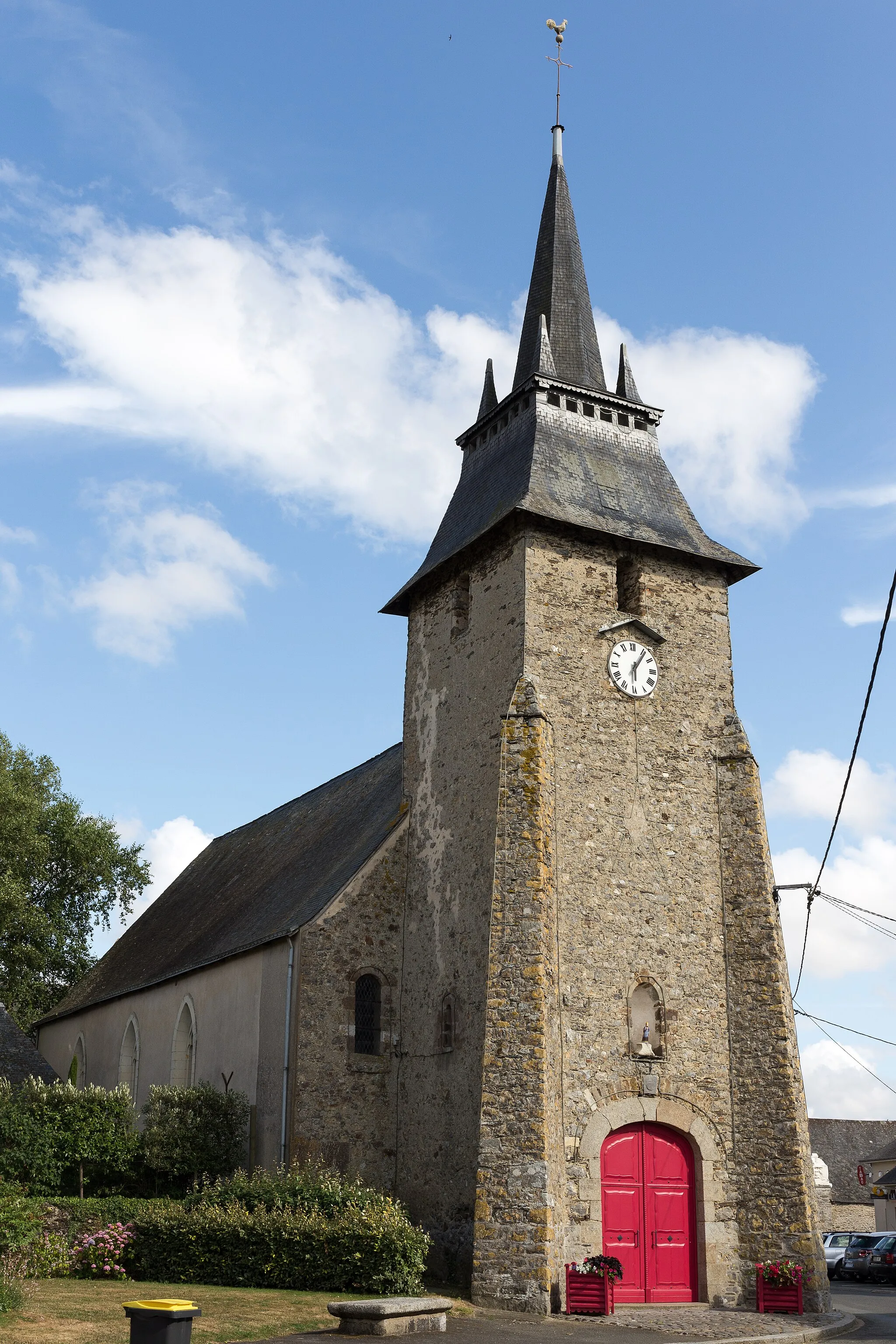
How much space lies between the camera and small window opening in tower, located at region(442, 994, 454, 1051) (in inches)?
736

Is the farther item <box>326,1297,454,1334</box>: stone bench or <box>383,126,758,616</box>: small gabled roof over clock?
<box>383,126,758,616</box>: small gabled roof over clock

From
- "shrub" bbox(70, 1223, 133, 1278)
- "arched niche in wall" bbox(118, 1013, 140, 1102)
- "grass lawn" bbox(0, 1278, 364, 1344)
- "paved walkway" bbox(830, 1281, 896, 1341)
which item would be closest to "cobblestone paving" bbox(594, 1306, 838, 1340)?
"paved walkway" bbox(830, 1281, 896, 1341)

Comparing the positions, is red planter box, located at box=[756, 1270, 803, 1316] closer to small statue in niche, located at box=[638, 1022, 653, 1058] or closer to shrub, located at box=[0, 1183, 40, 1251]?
small statue in niche, located at box=[638, 1022, 653, 1058]

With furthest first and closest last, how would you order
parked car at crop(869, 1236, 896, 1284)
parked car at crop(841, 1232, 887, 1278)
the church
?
parked car at crop(841, 1232, 887, 1278), parked car at crop(869, 1236, 896, 1284), the church

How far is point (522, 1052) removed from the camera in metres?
16.0

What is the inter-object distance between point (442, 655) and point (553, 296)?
7.34m

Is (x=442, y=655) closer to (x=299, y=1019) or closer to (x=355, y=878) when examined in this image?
(x=355, y=878)

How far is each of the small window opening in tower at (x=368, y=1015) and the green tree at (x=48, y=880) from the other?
49.0ft

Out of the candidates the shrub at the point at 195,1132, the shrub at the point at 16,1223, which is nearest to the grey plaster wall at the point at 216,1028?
the shrub at the point at 195,1132

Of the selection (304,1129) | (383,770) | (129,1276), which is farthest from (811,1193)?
(383,770)

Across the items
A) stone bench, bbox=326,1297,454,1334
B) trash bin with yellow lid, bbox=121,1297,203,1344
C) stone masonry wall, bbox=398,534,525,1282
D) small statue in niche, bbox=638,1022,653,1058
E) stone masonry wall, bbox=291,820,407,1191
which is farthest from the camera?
stone masonry wall, bbox=291,820,407,1191

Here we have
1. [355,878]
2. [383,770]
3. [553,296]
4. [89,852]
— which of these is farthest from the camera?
[89,852]

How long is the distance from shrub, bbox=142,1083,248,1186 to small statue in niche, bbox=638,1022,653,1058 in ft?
22.9

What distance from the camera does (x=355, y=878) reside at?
20672 millimetres
